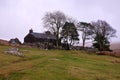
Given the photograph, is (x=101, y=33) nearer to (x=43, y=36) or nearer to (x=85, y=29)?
(x=85, y=29)

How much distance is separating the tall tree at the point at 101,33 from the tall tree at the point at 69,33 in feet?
35.8

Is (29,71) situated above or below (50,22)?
below

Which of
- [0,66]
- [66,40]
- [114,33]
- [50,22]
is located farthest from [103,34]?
[0,66]

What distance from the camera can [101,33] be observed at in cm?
12088

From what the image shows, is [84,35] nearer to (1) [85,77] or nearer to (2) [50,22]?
(2) [50,22]

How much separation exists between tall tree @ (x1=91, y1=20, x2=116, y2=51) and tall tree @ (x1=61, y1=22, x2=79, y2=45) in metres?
10.9

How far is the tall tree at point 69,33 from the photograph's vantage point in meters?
110

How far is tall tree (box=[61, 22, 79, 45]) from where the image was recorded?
4328 inches

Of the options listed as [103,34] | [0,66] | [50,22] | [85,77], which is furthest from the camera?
[103,34]

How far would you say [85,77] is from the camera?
3428 cm

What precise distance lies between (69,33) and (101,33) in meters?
17.9

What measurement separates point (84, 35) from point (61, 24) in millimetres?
16226

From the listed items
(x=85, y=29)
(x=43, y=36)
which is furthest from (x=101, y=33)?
(x=43, y=36)

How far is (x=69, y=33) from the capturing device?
11212 cm
